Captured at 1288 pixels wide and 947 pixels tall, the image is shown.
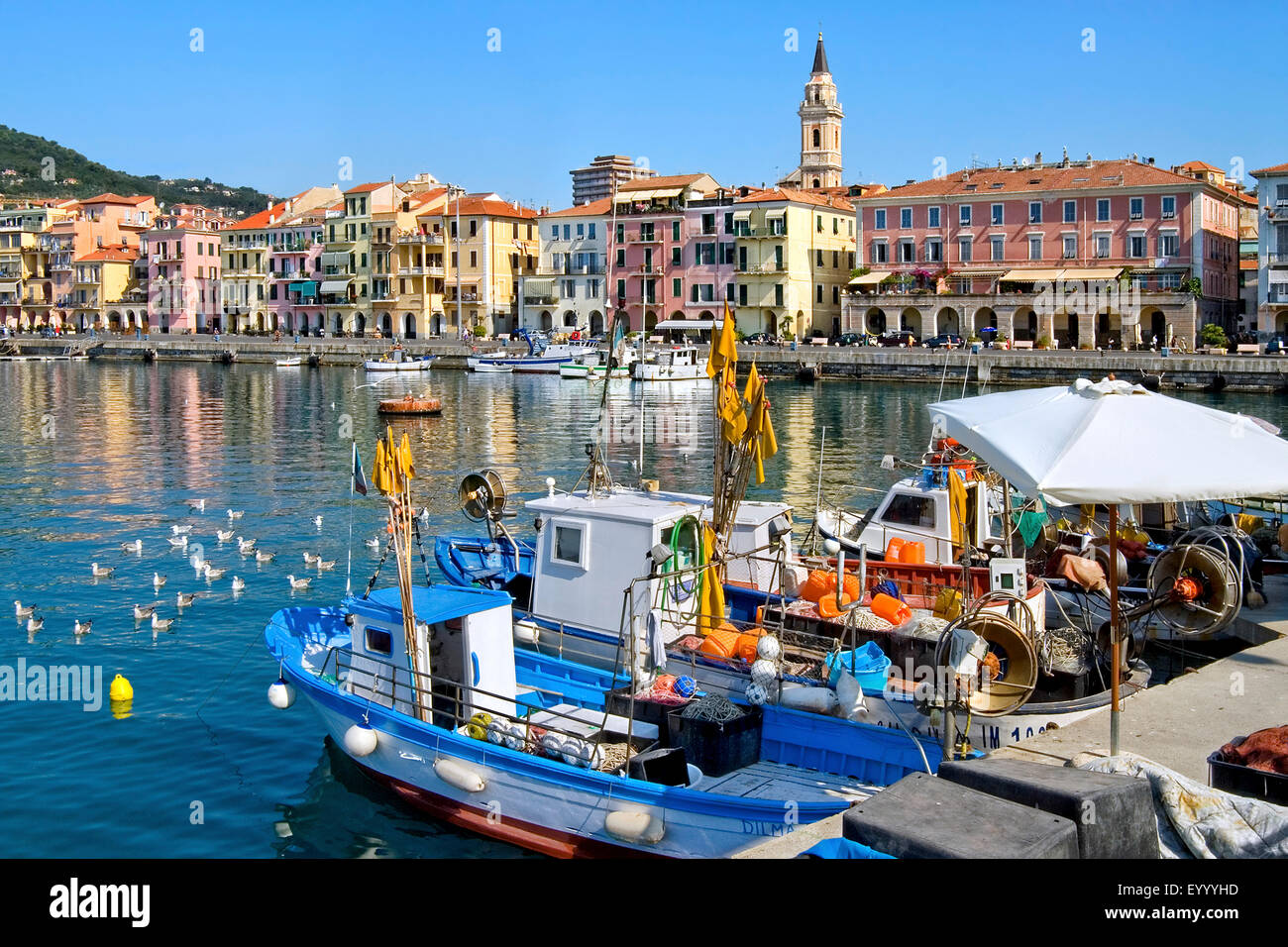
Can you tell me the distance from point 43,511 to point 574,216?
64712mm

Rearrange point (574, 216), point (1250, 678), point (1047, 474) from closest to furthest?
1. point (1047, 474)
2. point (1250, 678)
3. point (574, 216)

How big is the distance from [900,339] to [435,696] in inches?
2453

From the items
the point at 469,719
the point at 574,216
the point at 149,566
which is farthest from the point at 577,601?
the point at 574,216

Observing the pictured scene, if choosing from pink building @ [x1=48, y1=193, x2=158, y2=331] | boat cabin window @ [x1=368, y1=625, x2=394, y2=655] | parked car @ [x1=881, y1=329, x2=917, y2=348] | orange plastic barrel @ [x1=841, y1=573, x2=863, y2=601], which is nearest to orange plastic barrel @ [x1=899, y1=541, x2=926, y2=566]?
orange plastic barrel @ [x1=841, y1=573, x2=863, y2=601]

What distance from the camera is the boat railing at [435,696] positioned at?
446 inches

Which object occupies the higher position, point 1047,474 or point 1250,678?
point 1047,474

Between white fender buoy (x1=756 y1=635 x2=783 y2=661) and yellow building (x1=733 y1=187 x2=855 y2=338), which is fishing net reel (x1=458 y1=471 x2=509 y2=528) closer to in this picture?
white fender buoy (x1=756 y1=635 x2=783 y2=661)

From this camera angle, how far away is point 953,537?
16766 millimetres

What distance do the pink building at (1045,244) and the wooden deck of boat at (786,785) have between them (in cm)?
5987

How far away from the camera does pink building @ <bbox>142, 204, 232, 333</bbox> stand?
348ft
